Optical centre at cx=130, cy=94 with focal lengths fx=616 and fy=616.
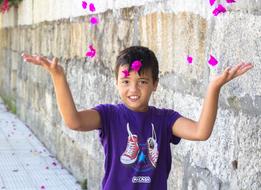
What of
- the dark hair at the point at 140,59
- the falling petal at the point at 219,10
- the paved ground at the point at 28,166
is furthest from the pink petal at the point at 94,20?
the dark hair at the point at 140,59

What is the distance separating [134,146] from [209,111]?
357 millimetres

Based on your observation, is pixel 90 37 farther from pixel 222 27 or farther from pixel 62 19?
pixel 222 27

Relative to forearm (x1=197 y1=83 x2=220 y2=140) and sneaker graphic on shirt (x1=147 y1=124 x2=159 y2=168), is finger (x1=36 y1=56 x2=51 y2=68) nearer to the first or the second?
sneaker graphic on shirt (x1=147 y1=124 x2=159 y2=168)

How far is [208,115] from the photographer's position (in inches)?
91.7

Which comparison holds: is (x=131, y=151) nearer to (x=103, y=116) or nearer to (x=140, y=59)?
(x=103, y=116)

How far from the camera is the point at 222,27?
9.05ft

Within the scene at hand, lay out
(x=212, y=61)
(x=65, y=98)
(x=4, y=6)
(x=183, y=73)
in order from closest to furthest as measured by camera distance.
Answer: (x=65, y=98) < (x=212, y=61) < (x=183, y=73) < (x=4, y=6)

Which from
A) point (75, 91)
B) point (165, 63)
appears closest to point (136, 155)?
point (165, 63)

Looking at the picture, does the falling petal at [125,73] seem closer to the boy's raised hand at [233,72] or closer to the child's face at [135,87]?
the child's face at [135,87]

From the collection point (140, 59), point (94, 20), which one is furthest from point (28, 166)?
point (140, 59)

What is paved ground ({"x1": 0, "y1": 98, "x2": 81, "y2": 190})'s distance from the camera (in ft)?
18.5

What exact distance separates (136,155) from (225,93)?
0.54m

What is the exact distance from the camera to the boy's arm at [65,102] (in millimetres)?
2340

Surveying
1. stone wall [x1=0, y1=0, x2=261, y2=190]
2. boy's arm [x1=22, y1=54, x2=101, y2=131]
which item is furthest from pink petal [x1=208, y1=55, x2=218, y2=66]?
boy's arm [x1=22, y1=54, x2=101, y2=131]
